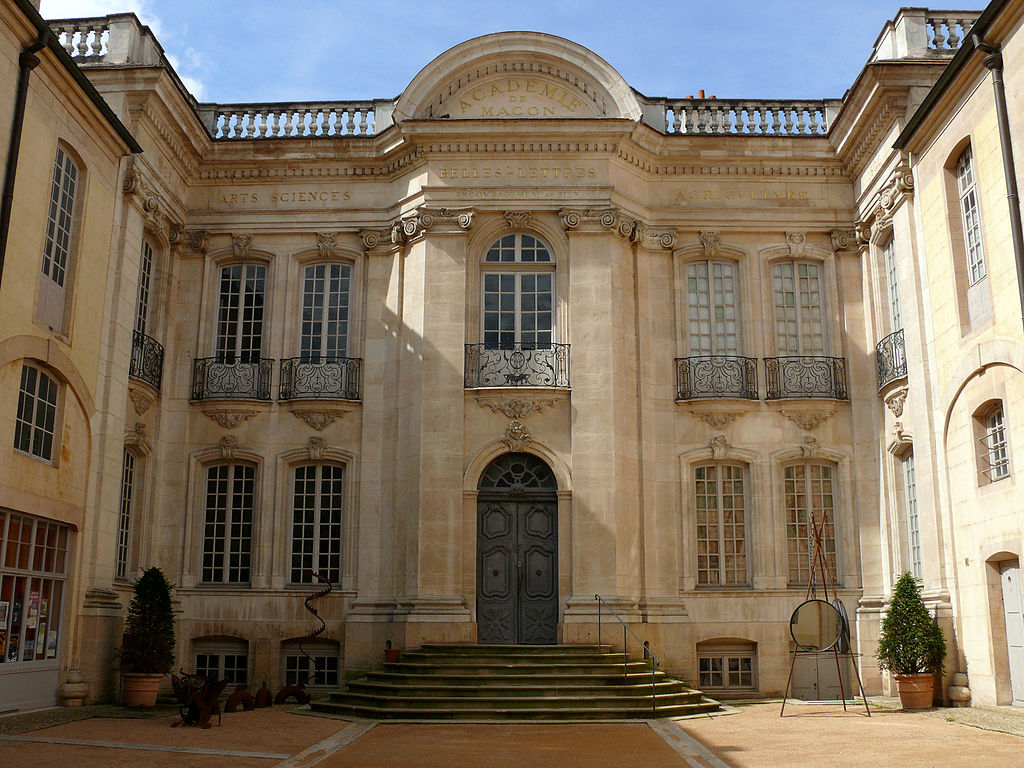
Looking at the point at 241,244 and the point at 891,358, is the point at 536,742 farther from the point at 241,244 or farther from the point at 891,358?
the point at 241,244

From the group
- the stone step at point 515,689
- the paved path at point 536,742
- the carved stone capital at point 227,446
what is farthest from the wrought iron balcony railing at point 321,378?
the paved path at point 536,742

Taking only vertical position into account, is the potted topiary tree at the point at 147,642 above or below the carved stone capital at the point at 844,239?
below

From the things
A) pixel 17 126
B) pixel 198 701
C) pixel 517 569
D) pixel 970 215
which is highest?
pixel 17 126

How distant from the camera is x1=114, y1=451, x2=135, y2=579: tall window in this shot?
16578 millimetres

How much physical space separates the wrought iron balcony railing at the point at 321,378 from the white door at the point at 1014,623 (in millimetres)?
10076

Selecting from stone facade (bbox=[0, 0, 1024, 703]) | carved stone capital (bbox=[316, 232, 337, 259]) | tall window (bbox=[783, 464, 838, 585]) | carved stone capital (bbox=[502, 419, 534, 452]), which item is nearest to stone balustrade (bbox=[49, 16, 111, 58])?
stone facade (bbox=[0, 0, 1024, 703])

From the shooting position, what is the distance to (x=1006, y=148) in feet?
42.0

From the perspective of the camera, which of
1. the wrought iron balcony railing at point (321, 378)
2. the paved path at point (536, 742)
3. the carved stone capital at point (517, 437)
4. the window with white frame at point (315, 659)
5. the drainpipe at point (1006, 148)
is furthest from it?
the wrought iron balcony railing at point (321, 378)

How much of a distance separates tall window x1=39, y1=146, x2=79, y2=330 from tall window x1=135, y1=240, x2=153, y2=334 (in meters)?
2.55

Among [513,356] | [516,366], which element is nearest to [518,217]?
[513,356]

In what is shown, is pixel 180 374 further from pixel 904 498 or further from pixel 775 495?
pixel 904 498

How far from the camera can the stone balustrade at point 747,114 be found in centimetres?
1870

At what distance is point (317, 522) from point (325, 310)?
11.9 ft

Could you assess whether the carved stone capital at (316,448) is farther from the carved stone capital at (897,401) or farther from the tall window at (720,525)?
the carved stone capital at (897,401)
